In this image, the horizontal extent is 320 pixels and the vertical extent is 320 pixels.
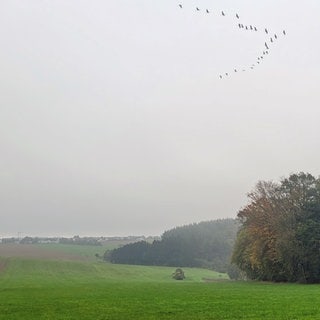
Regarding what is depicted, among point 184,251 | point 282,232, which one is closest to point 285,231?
point 282,232

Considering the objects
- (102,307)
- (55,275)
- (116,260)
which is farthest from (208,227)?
(102,307)

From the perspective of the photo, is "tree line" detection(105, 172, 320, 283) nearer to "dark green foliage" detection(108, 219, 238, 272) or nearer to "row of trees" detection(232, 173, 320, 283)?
"row of trees" detection(232, 173, 320, 283)

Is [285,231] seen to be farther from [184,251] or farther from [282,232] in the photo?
[184,251]

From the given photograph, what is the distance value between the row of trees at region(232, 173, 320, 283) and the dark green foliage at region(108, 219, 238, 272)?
87.8 m

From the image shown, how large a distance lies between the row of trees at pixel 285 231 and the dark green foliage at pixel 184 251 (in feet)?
288

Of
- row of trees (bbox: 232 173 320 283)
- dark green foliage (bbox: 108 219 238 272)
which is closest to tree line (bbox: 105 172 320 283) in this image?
row of trees (bbox: 232 173 320 283)

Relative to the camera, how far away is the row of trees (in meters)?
75.0

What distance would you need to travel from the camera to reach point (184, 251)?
175 metres

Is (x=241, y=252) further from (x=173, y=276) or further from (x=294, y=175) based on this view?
(x=173, y=276)

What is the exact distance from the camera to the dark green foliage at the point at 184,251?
17112 centimetres

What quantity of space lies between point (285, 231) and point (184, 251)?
334 ft

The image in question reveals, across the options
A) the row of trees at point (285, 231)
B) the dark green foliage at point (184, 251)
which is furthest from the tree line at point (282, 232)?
the dark green foliage at point (184, 251)

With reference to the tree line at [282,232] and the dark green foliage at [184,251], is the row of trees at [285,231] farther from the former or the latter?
the dark green foliage at [184,251]

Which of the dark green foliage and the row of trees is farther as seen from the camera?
the dark green foliage
